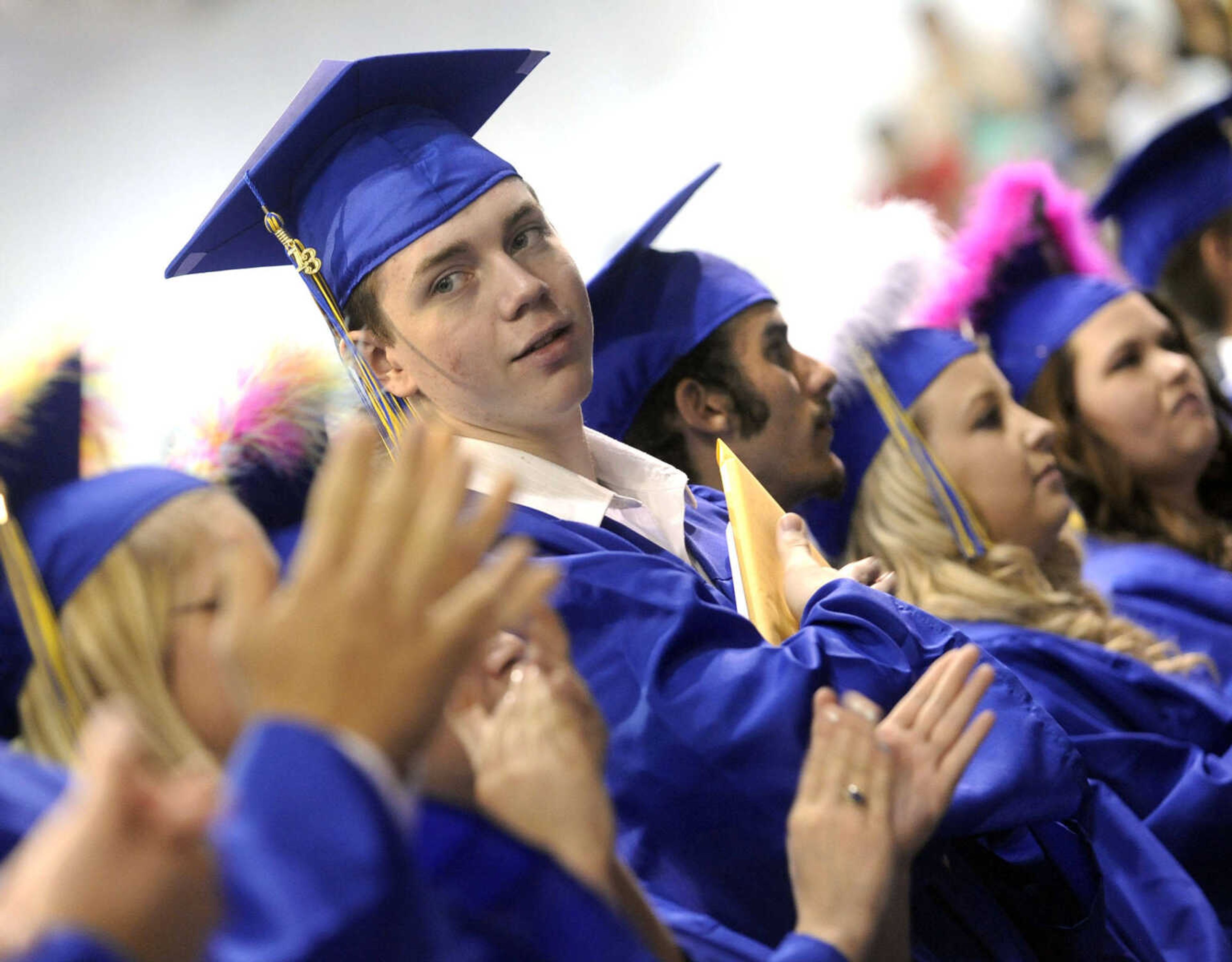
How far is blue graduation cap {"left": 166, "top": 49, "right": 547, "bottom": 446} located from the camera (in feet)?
5.91

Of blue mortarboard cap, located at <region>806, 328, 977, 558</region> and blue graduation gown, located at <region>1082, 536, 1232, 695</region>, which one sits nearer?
blue mortarboard cap, located at <region>806, 328, 977, 558</region>

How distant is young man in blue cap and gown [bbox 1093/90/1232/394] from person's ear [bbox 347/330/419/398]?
7.48 feet

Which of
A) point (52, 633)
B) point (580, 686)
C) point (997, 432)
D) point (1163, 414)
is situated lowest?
point (1163, 414)

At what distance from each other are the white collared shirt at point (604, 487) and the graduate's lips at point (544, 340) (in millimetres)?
124

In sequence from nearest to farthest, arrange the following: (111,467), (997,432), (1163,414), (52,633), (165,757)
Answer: (165,757) < (52,633) < (111,467) < (997,432) < (1163,414)

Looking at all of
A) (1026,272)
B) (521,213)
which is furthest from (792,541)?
(1026,272)

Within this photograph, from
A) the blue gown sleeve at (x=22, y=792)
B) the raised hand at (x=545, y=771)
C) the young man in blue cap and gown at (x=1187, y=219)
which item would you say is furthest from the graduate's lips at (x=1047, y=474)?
the blue gown sleeve at (x=22, y=792)

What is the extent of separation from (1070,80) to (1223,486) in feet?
9.67

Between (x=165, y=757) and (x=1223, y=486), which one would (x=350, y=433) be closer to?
(x=165, y=757)

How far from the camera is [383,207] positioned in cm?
180

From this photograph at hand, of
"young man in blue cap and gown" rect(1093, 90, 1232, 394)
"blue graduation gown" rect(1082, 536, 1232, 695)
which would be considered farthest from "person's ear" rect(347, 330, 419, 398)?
"young man in blue cap and gown" rect(1093, 90, 1232, 394)

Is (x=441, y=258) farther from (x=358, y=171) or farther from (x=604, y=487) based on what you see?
(x=604, y=487)

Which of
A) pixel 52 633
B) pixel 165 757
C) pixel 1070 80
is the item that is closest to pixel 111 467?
pixel 52 633

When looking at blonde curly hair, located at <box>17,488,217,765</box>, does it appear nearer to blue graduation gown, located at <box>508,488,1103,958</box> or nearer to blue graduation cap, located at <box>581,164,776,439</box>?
blue graduation gown, located at <box>508,488,1103,958</box>
